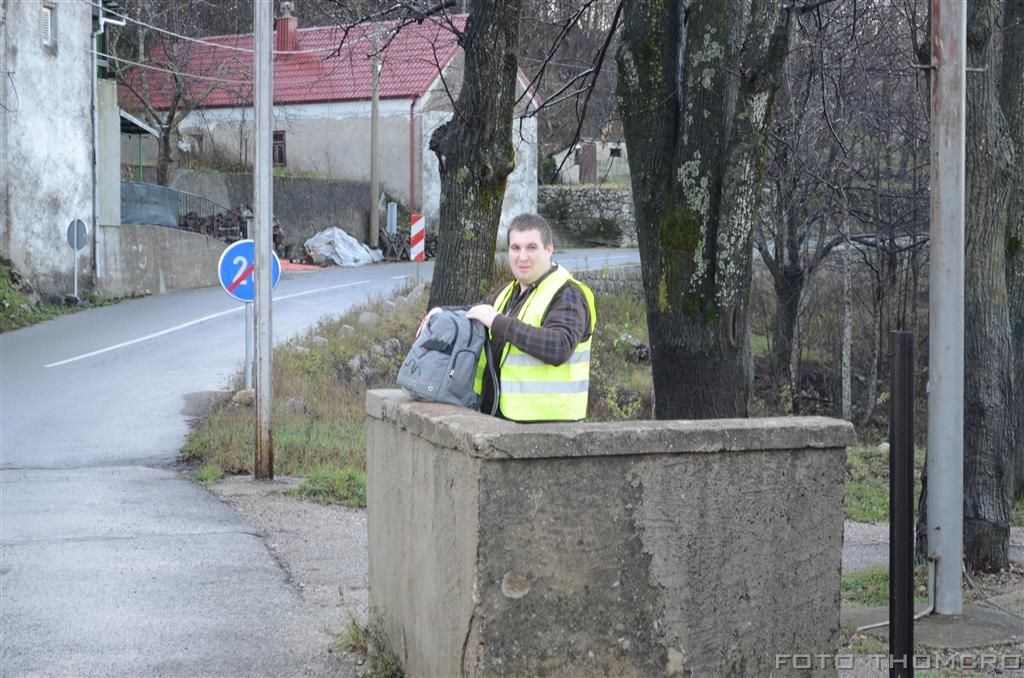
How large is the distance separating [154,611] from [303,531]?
115 inches

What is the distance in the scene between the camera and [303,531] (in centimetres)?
1037

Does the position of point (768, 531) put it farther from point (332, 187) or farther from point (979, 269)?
point (332, 187)

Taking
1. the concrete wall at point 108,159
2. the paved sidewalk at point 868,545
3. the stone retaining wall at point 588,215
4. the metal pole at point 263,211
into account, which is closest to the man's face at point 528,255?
the paved sidewalk at point 868,545

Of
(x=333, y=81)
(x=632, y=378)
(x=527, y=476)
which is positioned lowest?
(x=632, y=378)

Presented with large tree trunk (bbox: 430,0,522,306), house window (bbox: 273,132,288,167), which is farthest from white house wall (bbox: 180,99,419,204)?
large tree trunk (bbox: 430,0,522,306)

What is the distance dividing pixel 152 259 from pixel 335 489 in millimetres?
20911

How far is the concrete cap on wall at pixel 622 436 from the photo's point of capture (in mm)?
4406

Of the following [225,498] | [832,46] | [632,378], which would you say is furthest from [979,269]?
[632,378]

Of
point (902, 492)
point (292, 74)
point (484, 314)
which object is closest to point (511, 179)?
point (292, 74)

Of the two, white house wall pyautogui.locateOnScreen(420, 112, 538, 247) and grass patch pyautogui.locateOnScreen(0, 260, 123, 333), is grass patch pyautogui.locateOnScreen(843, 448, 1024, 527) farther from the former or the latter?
white house wall pyautogui.locateOnScreen(420, 112, 538, 247)

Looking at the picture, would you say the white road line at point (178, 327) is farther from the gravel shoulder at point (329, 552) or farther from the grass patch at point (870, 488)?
the grass patch at point (870, 488)

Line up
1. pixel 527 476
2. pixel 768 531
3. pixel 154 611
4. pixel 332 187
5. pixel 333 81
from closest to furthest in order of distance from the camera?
pixel 527 476
pixel 768 531
pixel 154 611
pixel 332 187
pixel 333 81

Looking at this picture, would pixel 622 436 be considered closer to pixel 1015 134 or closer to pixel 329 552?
Result: pixel 329 552

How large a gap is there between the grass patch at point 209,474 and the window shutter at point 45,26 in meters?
18.5
